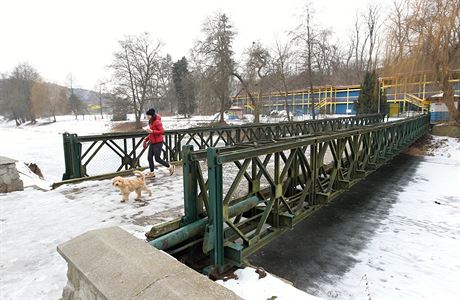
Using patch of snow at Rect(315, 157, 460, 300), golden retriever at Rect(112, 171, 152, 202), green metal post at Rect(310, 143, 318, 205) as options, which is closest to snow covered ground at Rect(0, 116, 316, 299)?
golden retriever at Rect(112, 171, 152, 202)

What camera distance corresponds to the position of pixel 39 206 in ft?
15.9

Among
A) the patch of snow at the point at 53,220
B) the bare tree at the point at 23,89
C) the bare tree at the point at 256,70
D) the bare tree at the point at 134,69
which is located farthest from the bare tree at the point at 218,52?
the bare tree at the point at 23,89

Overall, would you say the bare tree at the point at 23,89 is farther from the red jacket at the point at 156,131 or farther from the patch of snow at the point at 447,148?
the patch of snow at the point at 447,148

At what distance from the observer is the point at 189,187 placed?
3.26 m

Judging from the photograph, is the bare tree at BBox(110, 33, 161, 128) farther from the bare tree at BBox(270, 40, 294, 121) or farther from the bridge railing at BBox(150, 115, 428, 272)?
the bridge railing at BBox(150, 115, 428, 272)

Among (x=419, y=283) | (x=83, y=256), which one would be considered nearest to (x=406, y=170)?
(x=419, y=283)

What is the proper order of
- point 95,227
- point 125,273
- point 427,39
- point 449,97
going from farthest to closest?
1. point 449,97
2. point 427,39
3. point 95,227
4. point 125,273

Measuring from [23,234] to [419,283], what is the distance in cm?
561

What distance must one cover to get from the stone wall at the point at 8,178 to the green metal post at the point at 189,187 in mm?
4402

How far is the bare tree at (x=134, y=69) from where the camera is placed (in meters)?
30.5

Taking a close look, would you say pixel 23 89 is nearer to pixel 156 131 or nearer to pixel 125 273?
pixel 156 131

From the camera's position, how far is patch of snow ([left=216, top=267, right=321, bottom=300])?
2551 mm

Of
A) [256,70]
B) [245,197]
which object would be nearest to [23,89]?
[256,70]

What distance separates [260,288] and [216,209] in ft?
2.80
